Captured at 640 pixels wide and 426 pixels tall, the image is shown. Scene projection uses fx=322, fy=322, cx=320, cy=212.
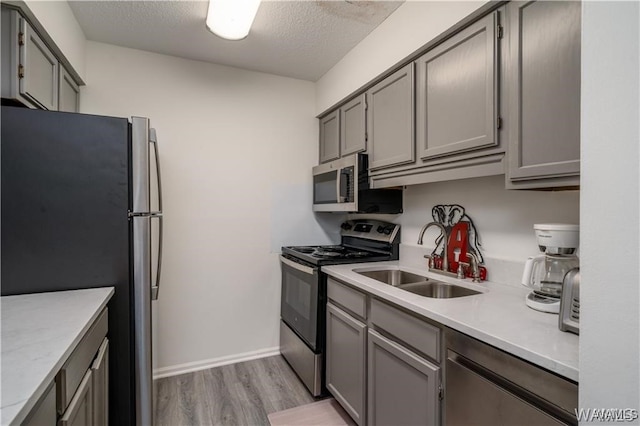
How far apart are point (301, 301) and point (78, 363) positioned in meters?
1.50

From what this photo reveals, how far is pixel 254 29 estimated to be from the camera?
212cm

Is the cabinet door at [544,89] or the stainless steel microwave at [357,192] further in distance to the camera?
the stainless steel microwave at [357,192]

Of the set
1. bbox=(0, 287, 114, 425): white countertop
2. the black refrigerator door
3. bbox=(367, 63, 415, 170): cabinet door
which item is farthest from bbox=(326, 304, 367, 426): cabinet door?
bbox=(0, 287, 114, 425): white countertop

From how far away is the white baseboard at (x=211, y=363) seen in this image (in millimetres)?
2467

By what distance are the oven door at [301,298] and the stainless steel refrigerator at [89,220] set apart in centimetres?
98

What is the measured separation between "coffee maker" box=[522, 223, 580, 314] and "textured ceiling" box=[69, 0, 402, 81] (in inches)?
58.8

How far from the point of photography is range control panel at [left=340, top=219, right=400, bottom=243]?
8.02ft

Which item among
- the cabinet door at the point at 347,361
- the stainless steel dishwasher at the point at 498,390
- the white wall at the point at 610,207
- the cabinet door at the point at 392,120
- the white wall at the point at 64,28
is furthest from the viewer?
the cabinet door at the point at 392,120

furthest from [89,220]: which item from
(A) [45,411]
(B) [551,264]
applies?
(B) [551,264]

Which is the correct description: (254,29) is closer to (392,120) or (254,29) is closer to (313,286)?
(392,120)

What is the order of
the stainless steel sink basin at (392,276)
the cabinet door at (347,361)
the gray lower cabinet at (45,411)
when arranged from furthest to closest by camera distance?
the stainless steel sink basin at (392,276), the cabinet door at (347,361), the gray lower cabinet at (45,411)

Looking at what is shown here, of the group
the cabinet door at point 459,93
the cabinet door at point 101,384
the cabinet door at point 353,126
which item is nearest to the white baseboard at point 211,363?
the cabinet door at point 101,384

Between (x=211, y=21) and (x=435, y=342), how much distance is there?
6.74ft

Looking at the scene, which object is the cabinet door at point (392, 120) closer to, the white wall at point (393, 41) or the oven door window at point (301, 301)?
the white wall at point (393, 41)
